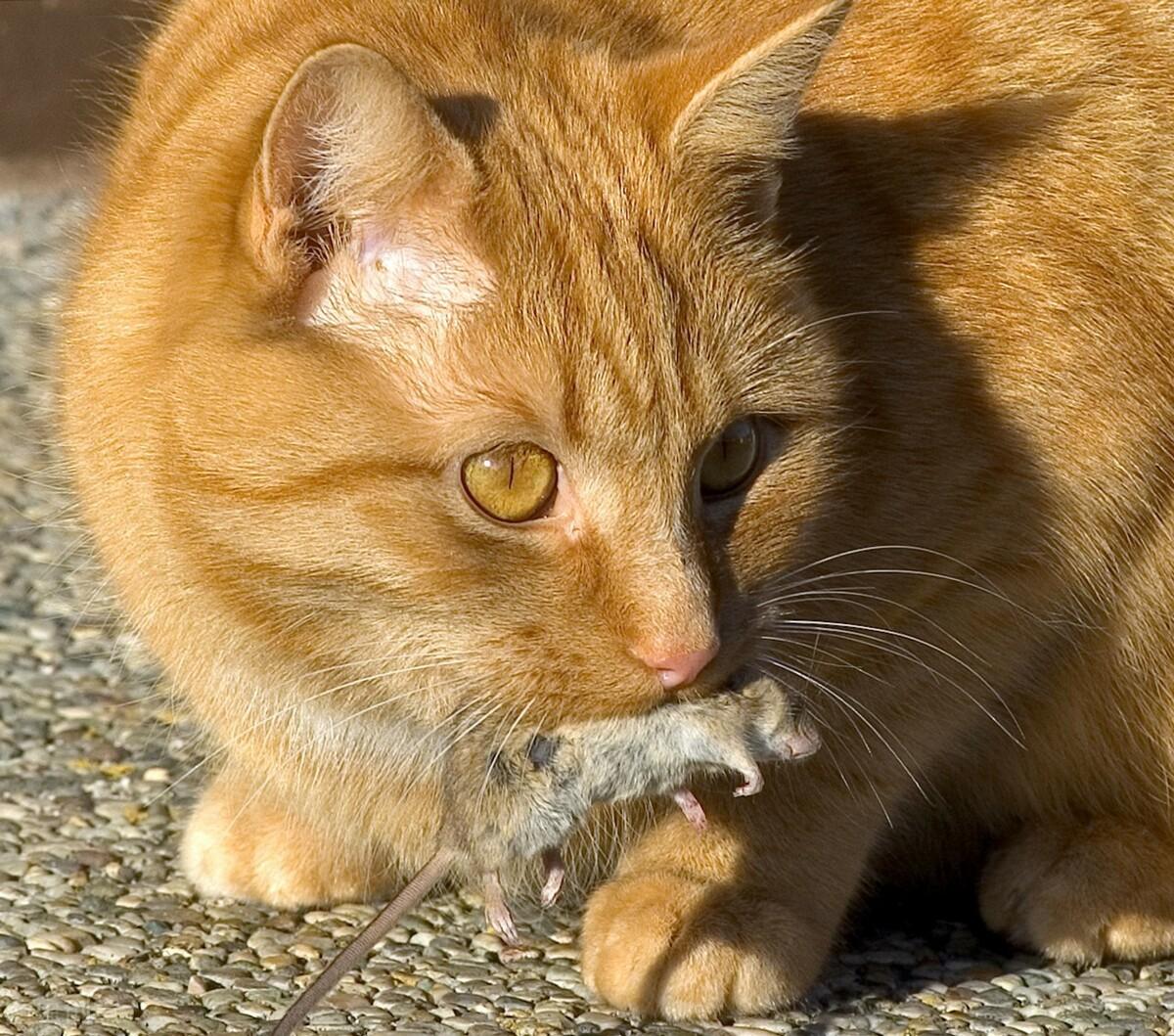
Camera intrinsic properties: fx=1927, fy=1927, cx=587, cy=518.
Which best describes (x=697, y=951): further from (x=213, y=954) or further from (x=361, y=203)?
(x=361, y=203)

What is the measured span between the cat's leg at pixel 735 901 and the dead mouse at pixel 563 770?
364mm

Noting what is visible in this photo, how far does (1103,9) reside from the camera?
Answer: 10.4ft

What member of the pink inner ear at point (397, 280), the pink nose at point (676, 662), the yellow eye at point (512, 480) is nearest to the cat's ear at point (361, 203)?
the pink inner ear at point (397, 280)

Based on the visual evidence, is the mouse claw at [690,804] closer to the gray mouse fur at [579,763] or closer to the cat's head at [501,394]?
the gray mouse fur at [579,763]

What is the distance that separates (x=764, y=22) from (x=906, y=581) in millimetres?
844

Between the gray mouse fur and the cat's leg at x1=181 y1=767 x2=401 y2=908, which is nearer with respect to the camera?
the gray mouse fur

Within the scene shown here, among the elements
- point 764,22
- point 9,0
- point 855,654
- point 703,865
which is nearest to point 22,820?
point 703,865

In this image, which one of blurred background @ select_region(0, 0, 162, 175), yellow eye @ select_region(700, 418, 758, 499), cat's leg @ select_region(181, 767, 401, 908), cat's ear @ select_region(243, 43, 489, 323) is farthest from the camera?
blurred background @ select_region(0, 0, 162, 175)

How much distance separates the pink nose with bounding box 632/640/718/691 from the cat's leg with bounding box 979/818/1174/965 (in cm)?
98

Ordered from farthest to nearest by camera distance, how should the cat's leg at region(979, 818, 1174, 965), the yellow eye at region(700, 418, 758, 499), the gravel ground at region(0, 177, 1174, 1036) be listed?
1. the cat's leg at region(979, 818, 1174, 965)
2. the gravel ground at region(0, 177, 1174, 1036)
3. the yellow eye at region(700, 418, 758, 499)

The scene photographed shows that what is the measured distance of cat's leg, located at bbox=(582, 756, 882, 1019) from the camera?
277 cm

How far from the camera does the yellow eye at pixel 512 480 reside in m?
2.42

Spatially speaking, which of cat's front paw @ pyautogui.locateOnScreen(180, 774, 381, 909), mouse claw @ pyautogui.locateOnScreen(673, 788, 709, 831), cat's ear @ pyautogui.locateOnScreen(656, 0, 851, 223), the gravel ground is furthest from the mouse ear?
cat's front paw @ pyautogui.locateOnScreen(180, 774, 381, 909)

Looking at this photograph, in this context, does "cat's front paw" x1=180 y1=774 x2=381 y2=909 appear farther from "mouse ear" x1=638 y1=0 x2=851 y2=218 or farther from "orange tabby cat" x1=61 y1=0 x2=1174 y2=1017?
"mouse ear" x1=638 y1=0 x2=851 y2=218
